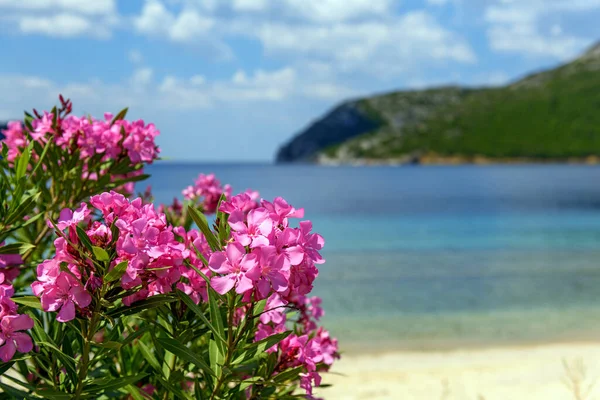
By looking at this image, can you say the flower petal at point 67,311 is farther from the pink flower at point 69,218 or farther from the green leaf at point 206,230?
the green leaf at point 206,230

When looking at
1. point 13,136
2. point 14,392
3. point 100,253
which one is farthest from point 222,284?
point 13,136

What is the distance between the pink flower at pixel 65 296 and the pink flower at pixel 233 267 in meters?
0.30

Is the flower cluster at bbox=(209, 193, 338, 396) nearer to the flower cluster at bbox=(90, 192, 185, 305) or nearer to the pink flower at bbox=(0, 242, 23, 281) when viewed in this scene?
the flower cluster at bbox=(90, 192, 185, 305)

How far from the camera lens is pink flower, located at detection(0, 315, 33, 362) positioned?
1405 mm

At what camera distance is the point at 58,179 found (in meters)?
2.38

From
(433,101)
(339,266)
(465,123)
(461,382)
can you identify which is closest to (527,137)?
(465,123)

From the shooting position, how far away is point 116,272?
1.25 m

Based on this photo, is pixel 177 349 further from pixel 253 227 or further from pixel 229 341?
pixel 253 227

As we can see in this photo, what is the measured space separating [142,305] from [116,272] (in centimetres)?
17

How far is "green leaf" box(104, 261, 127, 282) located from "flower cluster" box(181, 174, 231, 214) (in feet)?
5.94

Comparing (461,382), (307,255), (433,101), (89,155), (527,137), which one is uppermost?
(433,101)

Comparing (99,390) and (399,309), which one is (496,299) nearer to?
(399,309)

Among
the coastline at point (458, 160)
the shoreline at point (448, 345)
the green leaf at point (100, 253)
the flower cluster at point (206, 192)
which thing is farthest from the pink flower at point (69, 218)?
the coastline at point (458, 160)

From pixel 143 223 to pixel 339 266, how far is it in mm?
15680
